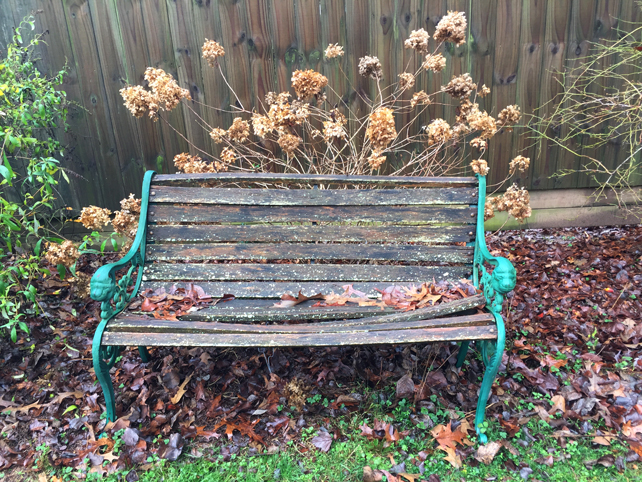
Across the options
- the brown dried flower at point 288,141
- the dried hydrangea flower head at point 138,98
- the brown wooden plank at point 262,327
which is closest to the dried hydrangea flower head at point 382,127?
the brown dried flower at point 288,141

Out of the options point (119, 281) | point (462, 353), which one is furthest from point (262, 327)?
point (462, 353)

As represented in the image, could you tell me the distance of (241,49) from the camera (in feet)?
11.0

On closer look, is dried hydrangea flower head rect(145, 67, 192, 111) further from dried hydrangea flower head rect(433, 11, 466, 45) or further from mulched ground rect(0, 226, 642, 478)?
dried hydrangea flower head rect(433, 11, 466, 45)

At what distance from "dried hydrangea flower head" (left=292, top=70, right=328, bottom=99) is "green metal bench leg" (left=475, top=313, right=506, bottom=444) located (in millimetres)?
1817

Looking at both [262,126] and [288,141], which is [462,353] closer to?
[288,141]

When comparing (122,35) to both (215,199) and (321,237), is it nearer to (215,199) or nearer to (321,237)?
(215,199)

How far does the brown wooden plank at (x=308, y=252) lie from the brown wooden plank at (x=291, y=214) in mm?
154

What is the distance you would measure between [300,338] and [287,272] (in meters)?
0.73

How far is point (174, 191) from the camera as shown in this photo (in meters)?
2.40

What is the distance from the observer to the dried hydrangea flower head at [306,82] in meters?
2.61

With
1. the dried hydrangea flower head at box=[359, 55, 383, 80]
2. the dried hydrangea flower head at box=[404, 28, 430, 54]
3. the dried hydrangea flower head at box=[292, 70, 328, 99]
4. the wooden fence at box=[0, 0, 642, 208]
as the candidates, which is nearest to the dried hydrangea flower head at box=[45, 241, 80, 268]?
the wooden fence at box=[0, 0, 642, 208]

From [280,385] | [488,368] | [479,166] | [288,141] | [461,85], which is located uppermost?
[461,85]

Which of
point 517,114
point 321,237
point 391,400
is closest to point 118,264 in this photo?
point 321,237

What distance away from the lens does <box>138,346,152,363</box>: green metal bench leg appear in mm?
2330
